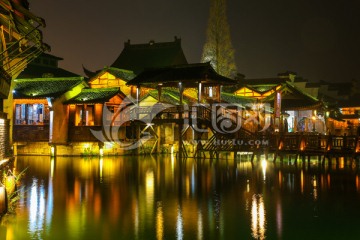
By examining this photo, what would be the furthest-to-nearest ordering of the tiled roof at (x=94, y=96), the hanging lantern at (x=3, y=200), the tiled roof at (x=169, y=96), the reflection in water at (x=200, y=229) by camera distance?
the tiled roof at (x=169, y=96)
the tiled roof at (x=94, y=96)
the hanging lantern at (x=3, y=200)
the reflection in water at (x=200, y=229)

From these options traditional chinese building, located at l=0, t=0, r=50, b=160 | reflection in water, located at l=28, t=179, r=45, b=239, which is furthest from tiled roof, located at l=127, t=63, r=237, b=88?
traditional chinese building, located at l=0, t=0, r=50, b=160

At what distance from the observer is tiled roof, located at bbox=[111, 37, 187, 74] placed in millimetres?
59650

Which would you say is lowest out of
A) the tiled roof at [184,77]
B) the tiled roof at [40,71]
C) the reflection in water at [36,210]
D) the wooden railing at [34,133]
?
the reflection in water at [36,210]

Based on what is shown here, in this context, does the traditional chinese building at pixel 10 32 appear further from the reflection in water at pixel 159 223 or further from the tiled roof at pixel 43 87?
the tiled roof at pixel 43 87

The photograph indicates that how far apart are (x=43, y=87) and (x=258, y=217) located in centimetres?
3107

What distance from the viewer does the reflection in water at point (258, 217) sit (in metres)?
11.0

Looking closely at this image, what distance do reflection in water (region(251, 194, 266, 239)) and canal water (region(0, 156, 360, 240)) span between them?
0.02m

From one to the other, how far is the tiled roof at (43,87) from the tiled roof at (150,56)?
18.6 meters

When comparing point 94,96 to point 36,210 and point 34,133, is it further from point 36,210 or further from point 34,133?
point 36,210

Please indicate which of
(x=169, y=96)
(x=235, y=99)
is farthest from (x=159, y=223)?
(x=235, y=99)

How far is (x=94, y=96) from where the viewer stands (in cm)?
3944

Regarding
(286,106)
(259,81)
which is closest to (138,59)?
(259,81)

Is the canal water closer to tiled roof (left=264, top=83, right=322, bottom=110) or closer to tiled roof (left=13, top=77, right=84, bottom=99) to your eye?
tiled roof (left=13, top=77, right=84, bottom=99)

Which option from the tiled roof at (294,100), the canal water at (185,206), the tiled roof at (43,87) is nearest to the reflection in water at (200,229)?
the canal water at (185,206)
